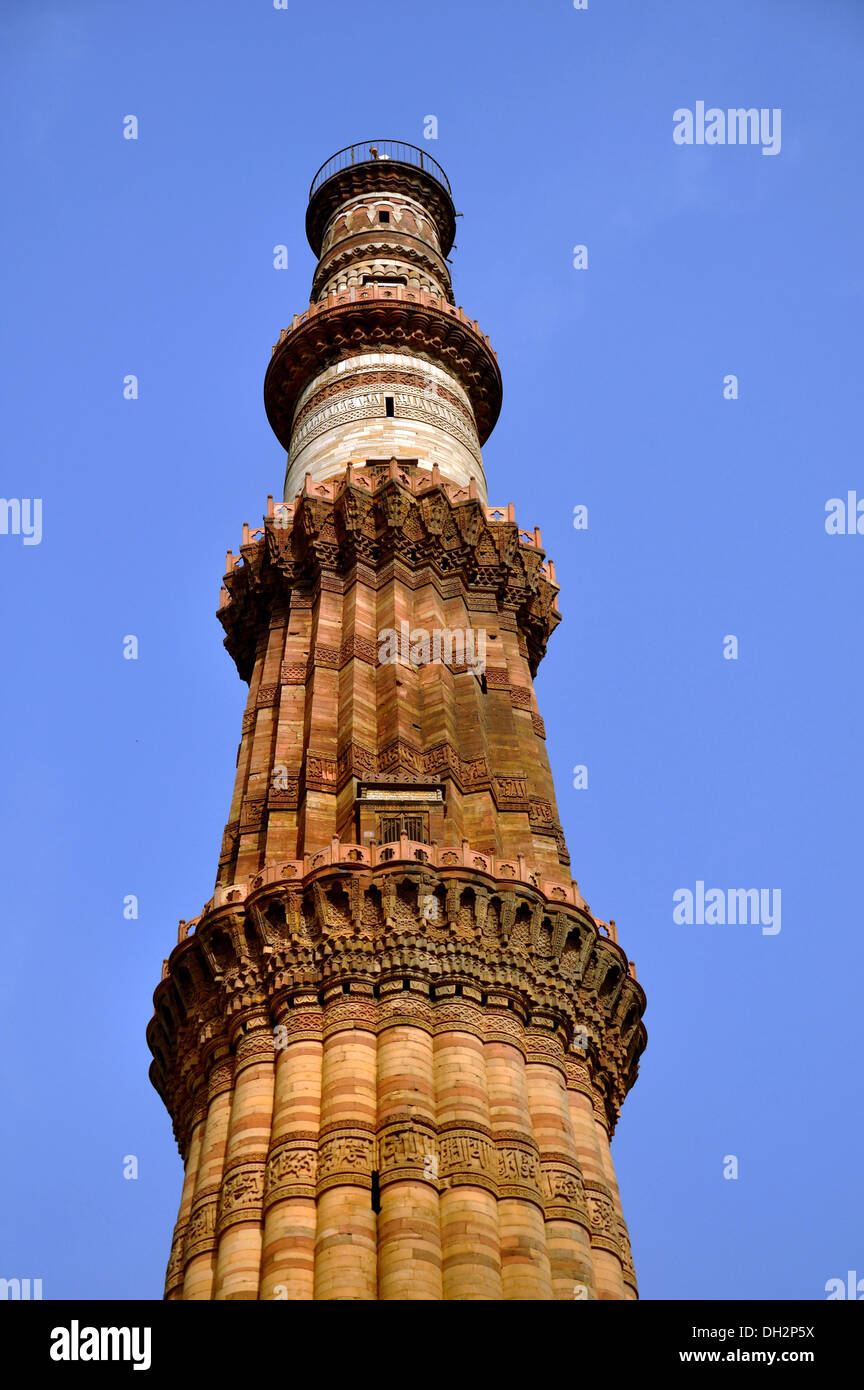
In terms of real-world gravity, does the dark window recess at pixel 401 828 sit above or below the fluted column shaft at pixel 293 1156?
above

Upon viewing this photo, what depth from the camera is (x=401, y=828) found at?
25578 mm

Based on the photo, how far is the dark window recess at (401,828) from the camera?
25438 mm

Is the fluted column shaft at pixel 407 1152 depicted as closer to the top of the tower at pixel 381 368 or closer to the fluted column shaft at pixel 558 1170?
the fluted column shaft at pixel 558 1170

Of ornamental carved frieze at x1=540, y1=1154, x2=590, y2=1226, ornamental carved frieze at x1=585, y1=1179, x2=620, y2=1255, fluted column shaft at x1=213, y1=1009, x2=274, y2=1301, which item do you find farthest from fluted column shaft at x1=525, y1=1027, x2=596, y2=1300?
fluted column shaft at x1=213, y1=1009, x2=274, y2=1301

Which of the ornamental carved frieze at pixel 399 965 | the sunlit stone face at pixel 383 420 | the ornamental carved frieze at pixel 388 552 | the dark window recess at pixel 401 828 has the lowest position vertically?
the ornamental carved frieze at pixel 399 965

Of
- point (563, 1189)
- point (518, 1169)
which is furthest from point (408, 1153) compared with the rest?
point (563, 1189)

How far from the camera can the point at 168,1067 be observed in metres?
25.6

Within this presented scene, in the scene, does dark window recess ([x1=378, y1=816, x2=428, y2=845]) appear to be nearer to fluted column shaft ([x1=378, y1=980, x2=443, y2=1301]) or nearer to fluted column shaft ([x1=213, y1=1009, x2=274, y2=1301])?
fluted column shaft ([x1=378, y1=980, x2=443, y2=1301])

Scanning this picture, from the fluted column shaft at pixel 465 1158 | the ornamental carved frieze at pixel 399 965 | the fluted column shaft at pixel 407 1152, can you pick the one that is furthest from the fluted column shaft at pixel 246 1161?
the fluted column shaft at pixel 465 1158

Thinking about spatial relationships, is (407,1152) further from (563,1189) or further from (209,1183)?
(209,1183)

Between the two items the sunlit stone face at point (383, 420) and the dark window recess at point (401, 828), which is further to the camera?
the sunlit stone face at point (383, 420)

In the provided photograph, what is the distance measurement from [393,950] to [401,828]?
297 cm

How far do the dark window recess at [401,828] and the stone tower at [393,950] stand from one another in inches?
1.8

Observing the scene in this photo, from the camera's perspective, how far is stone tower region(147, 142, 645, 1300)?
20.5 meters
